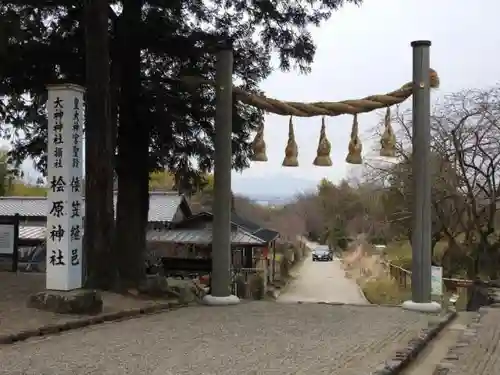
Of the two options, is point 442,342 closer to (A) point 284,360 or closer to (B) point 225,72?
(A) point 284,360

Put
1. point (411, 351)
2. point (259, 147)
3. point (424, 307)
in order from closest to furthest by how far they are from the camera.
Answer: point (411, 351), point (424, 307), point (259, 147)

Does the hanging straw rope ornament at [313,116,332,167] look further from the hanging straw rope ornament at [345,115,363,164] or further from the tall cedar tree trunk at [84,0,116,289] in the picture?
the tall cedar tree trunk at [84,0,116,289]

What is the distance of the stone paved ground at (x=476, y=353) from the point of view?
6434 mm

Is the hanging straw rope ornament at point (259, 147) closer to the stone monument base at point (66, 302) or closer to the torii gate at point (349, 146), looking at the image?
the torii gate at point (349, 146)

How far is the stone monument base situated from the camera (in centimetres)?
884

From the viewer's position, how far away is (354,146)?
1204 centimetres

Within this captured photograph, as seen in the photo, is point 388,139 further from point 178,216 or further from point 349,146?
point 178,216

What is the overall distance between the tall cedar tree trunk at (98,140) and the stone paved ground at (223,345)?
71.7 inches

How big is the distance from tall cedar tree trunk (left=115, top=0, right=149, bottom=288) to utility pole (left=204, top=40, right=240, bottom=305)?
61.0 inches

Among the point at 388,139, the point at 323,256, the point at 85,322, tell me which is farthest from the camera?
the point at 323,256

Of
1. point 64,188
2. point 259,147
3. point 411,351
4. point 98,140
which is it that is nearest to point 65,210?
point 64,188

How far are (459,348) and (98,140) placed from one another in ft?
21.3

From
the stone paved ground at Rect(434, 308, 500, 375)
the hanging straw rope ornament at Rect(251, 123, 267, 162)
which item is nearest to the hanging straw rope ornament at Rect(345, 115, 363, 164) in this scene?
the hanging straw rope ornament at Rect(251, 123, 267, 162)

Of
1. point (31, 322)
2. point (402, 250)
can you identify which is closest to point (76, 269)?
point (31, 322)
